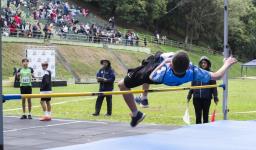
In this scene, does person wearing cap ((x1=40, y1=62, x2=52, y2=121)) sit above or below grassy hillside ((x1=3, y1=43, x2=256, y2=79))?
below

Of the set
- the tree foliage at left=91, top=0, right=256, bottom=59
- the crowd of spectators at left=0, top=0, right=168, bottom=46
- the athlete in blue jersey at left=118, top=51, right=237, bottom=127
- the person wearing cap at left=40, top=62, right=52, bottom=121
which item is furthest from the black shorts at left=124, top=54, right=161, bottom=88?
the tree foliage at left=91, top=0, right=256, bottom=59

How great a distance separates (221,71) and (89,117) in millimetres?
7895

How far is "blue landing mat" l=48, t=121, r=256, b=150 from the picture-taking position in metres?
6.54

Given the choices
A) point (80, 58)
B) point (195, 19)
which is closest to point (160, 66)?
point (80, 58)

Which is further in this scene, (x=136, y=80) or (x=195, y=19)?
(x=195, y=19)

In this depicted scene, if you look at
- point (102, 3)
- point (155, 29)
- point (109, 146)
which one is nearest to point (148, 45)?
point (102, 3)

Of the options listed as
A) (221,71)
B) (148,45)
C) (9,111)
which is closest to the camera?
(221,71)

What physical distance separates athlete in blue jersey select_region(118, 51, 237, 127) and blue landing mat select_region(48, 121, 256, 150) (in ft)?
2.65

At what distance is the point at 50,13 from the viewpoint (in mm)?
47312

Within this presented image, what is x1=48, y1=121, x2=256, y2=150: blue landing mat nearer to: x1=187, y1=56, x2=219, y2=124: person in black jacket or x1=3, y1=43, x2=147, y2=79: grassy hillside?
x1=187, y1=56, x2=219, y2=124: person in black jacket

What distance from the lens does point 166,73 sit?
7.94 meters

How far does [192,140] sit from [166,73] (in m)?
1.16

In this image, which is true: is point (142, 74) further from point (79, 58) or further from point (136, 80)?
point (79, 58)

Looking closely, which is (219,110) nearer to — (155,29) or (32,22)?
(32,22)
